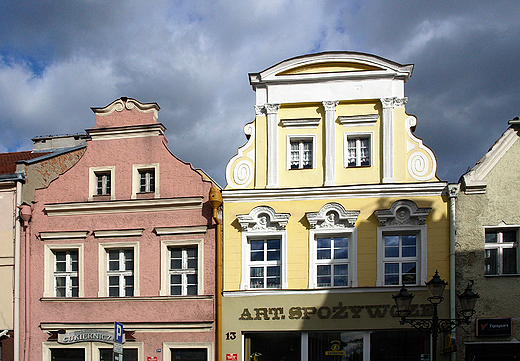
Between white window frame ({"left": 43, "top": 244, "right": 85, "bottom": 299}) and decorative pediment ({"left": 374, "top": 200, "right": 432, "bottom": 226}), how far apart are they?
28.8 feet

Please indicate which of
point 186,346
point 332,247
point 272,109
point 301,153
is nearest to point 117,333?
point 186,346

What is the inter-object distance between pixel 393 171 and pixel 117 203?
809cm

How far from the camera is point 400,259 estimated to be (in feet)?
55.9

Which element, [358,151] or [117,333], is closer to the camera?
[117,333]

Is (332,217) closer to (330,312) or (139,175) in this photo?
(330,312)

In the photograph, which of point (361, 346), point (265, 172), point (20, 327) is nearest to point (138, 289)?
point (20, 327)

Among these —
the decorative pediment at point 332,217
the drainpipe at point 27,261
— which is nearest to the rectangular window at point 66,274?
the drainpipe at point 27,261

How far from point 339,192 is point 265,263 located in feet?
9.45

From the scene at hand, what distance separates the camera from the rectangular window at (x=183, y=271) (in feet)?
59.0

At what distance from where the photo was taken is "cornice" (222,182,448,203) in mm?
17000

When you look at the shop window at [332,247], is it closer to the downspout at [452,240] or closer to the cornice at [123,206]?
the downspout at [452,240]

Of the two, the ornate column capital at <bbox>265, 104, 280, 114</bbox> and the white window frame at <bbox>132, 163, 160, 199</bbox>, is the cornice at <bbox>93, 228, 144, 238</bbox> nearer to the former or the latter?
the white window frame at <bbox>132, 163, 160, 199</bbox>

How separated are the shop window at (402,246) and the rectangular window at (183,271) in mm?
5235

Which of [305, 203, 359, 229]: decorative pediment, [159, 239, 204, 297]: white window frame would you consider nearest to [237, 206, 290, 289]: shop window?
[305, 203, 359, 229]: decorative pediment
